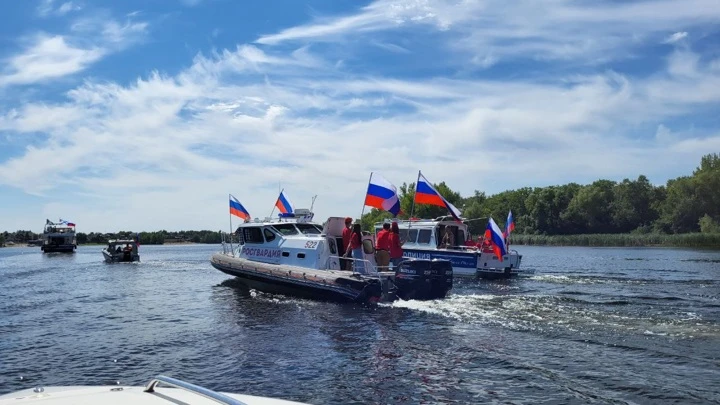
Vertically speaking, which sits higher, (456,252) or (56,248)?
(456,252)

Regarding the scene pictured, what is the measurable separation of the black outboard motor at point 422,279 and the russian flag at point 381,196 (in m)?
3.18

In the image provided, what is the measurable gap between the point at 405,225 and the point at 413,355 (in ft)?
70.3

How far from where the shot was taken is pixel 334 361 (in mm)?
12250

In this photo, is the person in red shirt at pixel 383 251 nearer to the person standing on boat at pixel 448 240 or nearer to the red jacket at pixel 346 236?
the red jacket at pixel 346 236

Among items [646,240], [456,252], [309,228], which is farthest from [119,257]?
[646,240]

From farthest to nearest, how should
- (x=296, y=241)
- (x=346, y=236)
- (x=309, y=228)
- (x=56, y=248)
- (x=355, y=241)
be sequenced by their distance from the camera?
1. (x=56, y=248)
2. (x=309, y=228)
3. (x=296, y=241)
4. (x=346, y=236)
5. (x=355, y=241)

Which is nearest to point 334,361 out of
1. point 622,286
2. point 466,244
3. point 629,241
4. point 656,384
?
point 656,384

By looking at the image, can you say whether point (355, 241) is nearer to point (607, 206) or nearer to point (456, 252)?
point (456, 252)

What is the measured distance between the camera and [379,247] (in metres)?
21.0

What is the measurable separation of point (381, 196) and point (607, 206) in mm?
115246

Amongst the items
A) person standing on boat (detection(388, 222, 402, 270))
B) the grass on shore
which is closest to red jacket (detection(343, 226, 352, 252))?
person standing on boat (detection(388, 222, 402, 270))

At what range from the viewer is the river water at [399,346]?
395 inches

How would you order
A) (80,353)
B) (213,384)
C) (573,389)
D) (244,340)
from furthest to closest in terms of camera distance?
(244,340), (80,353), (213,384), (573,389)

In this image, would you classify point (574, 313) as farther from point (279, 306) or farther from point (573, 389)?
point (279, 306)
